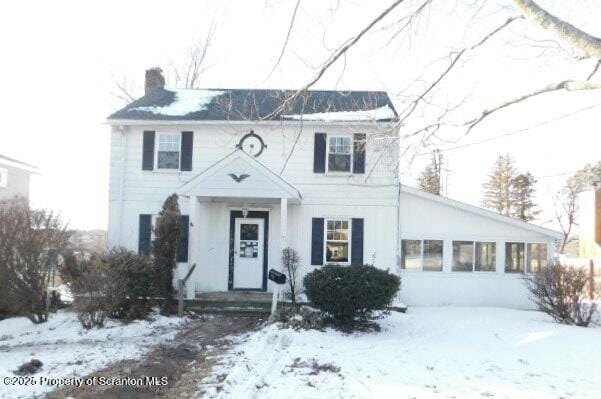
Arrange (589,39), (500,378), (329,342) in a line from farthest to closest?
(329,342), (500,378), (589,39)

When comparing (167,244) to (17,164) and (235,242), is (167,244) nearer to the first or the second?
(235,242)

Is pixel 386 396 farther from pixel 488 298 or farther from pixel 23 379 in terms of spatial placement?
pixel 488 298

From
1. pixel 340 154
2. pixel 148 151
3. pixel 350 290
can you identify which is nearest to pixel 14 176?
pixel 148 151

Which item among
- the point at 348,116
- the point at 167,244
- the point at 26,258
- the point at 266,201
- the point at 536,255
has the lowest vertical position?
the point at 26,258

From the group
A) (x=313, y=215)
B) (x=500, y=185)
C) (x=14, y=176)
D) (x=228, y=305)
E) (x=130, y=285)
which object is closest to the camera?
(x=130, y=285)

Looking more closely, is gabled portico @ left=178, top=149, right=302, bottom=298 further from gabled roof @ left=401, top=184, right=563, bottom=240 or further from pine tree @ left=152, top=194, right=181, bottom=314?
gabled roof @ left=401, top=184, right=563, bottom=240

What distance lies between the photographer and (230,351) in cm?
800

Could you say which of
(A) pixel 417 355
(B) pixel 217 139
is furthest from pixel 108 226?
(A) pixel 417 355

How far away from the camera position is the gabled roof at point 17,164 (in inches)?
1024

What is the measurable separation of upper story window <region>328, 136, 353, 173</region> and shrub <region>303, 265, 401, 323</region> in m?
4.32

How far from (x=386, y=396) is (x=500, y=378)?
6.52 ft

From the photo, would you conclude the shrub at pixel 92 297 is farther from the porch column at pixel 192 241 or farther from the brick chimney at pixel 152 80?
the brick chimney at pixel 152 80

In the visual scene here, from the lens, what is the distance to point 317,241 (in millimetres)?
13656

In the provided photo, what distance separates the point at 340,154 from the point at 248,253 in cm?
386
